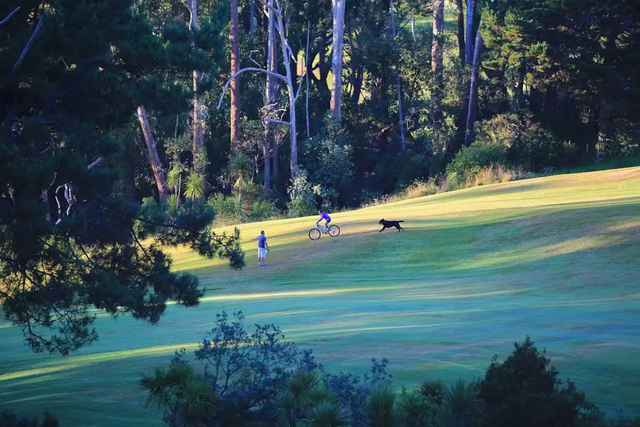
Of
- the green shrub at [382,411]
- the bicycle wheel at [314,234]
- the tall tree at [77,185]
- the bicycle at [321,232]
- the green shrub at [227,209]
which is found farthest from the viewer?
the green shrub at [227,209]

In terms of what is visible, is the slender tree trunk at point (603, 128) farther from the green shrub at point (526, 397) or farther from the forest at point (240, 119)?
the green shrub at point (526, 397)

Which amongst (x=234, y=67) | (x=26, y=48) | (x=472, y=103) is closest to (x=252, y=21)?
(x=234, y=67)

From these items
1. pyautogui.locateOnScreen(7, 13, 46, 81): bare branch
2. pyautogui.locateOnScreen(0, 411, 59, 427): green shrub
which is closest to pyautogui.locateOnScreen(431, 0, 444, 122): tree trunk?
pyautogui.locateOnScreen(7, 13, 46, 81): bare branch

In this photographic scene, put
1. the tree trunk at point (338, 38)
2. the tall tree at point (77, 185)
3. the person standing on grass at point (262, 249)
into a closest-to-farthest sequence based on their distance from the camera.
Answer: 1. the tall tree at point (77, 185)
2. the person standing on grass at point (262, 249)
3. the tree trunk at point (338, 38)

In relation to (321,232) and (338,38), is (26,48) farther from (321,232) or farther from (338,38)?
(338,38)

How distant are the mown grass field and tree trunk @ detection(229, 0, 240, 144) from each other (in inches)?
769

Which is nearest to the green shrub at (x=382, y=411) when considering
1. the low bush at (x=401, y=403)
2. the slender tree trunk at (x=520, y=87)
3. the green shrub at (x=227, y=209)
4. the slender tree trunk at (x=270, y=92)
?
the low bush at (x=401, y=403)

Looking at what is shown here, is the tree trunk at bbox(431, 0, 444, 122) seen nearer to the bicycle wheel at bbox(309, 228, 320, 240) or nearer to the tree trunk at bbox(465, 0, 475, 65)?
the tree trunk at bbox(465, 0, 475, 65)

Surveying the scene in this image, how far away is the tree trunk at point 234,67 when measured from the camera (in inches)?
2368

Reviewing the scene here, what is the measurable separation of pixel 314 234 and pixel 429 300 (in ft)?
51.3

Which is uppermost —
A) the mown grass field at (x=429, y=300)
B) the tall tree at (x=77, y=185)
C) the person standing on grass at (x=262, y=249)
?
the tall tree at (x=77, y=185)

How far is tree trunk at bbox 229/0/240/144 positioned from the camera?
60.2 m

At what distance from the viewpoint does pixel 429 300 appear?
2177 centimetres

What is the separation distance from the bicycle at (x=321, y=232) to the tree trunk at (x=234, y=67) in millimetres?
26126
